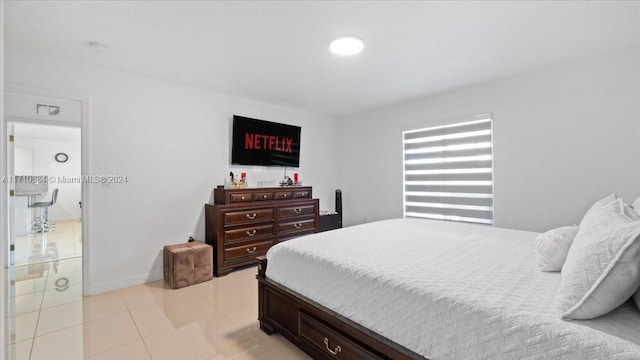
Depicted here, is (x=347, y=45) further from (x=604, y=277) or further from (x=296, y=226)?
(x=296, y=226)

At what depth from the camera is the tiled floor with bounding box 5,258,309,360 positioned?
1.94 meters

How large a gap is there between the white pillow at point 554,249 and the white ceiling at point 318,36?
5.19ft

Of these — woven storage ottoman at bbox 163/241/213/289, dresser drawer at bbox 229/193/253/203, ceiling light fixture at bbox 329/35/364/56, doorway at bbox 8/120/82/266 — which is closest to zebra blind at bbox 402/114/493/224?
ceiling light fixture at bbox 329/35/364/56

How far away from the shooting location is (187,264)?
3115 mm

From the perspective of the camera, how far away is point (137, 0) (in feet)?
6.15

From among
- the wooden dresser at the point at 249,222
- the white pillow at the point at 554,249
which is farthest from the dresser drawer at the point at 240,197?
the white pillow at the point at 554,249

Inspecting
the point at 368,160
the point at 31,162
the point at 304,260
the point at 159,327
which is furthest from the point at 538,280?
the point at 31,162

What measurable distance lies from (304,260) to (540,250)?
1412mm

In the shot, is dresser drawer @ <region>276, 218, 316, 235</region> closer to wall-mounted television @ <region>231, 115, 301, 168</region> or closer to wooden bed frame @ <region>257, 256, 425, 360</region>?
wall-mounted television @ <region>231, 115, 301, 168</region>

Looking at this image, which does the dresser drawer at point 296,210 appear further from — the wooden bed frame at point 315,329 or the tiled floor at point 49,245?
the tiled floor at point 49,245

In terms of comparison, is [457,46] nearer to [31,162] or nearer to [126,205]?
[126,205]

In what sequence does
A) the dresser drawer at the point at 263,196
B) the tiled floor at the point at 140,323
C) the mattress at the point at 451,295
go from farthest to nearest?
the dresser drawer at the point at 263,196 < the tiled floor at the point at 140,323 < the mattress at the point at 451,295

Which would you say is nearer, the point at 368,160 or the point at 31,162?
the point at 368,160

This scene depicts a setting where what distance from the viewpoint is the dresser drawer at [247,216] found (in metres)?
3.49
